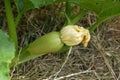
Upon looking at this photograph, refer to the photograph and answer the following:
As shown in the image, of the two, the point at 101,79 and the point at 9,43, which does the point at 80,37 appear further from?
the point at 101,79

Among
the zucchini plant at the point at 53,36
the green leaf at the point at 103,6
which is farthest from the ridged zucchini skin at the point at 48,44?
the green leaf at the point at 103,6

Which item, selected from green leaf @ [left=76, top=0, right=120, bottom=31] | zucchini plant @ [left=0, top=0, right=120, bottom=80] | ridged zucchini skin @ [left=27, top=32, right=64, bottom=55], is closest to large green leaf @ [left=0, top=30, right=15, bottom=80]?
zucchini plant @ [left=0, top=0, right=120, bottom=80]

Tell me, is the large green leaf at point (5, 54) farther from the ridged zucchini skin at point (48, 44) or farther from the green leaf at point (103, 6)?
the green leaf at point (103, 6)

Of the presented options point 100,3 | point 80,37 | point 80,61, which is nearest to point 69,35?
point 80,37

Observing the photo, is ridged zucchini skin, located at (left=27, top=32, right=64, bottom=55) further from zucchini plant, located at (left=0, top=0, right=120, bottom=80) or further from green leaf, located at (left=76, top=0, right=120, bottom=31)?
green leaf, located at (left=76, top=0, right=120, bottom=31)

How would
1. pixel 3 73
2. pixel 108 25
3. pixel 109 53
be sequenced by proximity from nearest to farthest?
pixel 3 73, pixel 109 53, pixel 108 25

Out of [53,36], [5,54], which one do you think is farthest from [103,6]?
[5,54]
